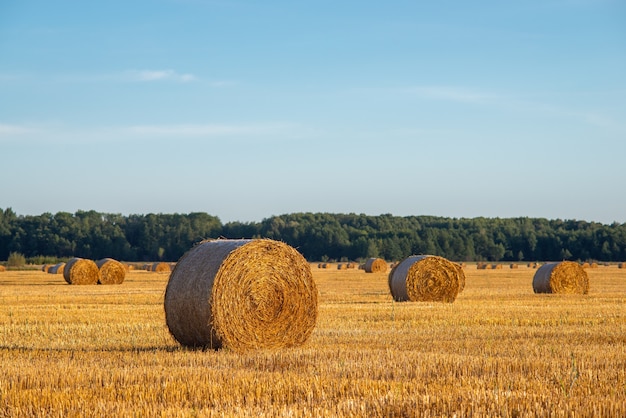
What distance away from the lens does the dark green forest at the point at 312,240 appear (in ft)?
303

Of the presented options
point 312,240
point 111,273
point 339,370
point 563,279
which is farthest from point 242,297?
point 312,240

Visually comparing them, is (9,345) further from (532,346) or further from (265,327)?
(532,346)

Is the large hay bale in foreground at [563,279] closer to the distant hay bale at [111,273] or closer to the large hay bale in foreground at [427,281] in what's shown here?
the large hay bale in foreground at [427,281]

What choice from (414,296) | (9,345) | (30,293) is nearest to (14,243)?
(30,293)

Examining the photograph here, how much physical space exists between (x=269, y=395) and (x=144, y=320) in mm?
8974

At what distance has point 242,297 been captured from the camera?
12719mm

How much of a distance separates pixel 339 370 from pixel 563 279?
18.8m

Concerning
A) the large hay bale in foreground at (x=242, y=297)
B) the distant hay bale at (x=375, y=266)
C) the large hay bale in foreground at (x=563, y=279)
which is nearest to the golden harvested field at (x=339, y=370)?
the large hay bale in foreground at (x=242, y=297)

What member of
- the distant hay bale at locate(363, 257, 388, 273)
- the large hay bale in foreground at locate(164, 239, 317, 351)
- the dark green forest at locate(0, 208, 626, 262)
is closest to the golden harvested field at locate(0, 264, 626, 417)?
the large hay bale in foreground at locate(164, 239, 317, 351)

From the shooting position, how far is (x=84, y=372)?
9062 millimetres

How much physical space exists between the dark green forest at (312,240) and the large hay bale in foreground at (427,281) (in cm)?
6697

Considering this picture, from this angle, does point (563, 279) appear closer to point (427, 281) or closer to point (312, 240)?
point (427, 281)

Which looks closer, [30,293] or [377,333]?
[377,333]

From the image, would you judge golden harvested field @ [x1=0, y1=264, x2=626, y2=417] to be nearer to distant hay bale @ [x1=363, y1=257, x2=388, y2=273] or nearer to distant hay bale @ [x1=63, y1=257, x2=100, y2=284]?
distant hay bale @ [x1=63, y1=257, x2=100, y2=284]
